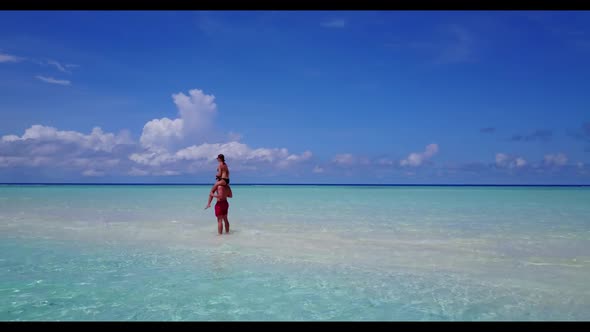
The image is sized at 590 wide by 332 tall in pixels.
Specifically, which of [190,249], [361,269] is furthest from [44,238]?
[361,269]

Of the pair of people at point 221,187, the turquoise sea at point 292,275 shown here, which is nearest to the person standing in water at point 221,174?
the pair of people at point 221,187

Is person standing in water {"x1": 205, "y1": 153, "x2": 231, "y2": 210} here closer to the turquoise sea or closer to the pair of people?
the pair of people

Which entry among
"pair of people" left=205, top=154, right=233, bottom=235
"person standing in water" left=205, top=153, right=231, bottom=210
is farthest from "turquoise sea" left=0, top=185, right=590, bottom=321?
"person standing in water" left=205, top=153, right=231, bottom=210

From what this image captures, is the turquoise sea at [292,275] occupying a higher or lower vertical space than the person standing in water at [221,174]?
lower

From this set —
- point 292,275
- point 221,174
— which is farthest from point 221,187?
point 292,275

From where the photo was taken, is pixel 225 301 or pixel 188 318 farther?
pixel 225 301

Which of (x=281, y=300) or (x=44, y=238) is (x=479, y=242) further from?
(x=44, y=238)

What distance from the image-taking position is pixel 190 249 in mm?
9484

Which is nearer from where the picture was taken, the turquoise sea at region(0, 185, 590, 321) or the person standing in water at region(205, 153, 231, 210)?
the turquoise sea at region(0, 185, 590, 321)

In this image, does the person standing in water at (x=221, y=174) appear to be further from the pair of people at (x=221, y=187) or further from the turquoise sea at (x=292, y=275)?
the turquoise sea at (x=292, y=275)

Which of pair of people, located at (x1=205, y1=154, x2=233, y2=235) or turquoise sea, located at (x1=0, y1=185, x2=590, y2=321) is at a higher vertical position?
pair of people, located at (x1=205, y1=154, x2=233, y2=235)
